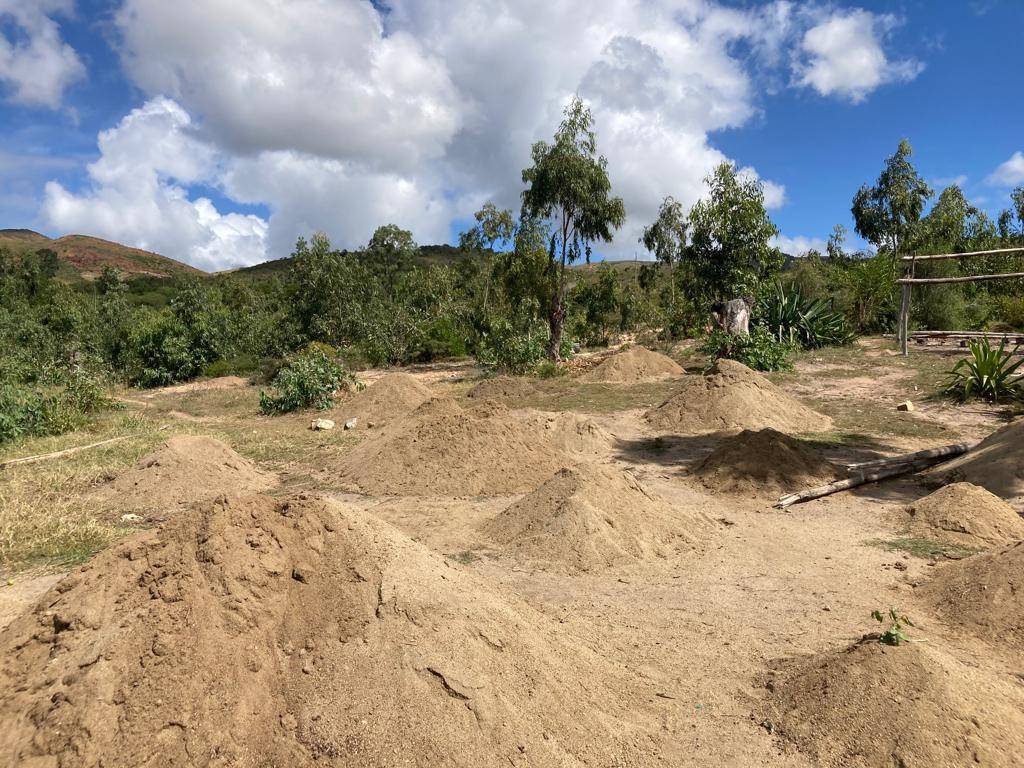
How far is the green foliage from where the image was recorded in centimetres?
1892

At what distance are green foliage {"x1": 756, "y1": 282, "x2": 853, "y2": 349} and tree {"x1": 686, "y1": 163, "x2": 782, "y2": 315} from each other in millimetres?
2671

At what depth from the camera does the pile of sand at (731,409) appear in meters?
10.4

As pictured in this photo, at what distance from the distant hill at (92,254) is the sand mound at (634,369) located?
74.6 m

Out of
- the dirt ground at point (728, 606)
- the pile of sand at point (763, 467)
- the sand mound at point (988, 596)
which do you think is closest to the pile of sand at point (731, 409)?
the dirt ground at point (728, 606)

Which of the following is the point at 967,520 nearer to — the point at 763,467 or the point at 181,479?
the point at 763,467

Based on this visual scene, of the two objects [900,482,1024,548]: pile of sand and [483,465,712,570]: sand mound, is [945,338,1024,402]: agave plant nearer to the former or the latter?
[900,482,1024,548]: pile of sand

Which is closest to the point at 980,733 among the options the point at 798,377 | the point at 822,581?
the point at 822,581

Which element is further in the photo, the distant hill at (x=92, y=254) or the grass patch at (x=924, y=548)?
the distant hill at (x=92, y=254)

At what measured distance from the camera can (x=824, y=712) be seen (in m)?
3.00

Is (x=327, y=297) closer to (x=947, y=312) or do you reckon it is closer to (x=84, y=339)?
(x=84, y=339)

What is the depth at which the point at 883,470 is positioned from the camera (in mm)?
7316

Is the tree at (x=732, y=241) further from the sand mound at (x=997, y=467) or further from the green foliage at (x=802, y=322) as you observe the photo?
the sand mound at (x=997, y=467)

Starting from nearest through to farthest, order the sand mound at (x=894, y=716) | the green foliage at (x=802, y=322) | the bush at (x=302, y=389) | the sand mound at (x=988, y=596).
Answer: the sand mound at (x=894, y=716) < the sand mound at (x=988, y=596) < the bush at (x=302, y=389) < the green foliage at (x=802, y=322)

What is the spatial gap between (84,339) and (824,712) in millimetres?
23909
